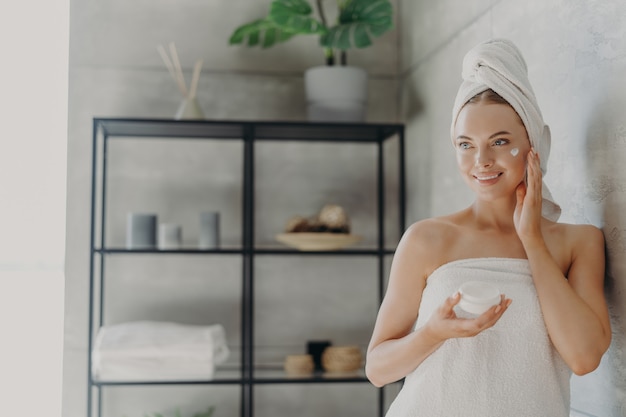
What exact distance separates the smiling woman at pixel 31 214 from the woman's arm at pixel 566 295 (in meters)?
1.86

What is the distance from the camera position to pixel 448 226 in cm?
148

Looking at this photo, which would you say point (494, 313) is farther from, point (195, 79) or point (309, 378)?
point (195, 79)

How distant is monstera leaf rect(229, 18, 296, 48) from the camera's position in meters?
2.59

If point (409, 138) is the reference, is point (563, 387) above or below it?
below

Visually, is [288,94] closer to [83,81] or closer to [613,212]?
[83,81]

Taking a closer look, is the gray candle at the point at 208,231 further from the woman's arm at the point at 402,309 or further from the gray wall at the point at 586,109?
the woman's arm at the point at 402,309

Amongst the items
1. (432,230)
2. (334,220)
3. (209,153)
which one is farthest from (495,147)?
(209,153)

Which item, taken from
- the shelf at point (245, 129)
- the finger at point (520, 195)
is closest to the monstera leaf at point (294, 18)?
the shelf at point (245, 129)

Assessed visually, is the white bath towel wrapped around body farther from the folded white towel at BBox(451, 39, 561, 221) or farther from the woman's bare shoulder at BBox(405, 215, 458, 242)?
the folded white towel at BBox(451, 39, 561, 221)

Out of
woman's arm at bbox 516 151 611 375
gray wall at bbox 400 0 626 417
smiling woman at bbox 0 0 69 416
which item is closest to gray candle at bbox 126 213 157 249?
smiling woman at bbox 0 0 69 416

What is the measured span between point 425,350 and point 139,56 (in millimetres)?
1813

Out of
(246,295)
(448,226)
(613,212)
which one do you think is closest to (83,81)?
(246,295)

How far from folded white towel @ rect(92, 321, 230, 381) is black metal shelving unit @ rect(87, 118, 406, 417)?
25mm

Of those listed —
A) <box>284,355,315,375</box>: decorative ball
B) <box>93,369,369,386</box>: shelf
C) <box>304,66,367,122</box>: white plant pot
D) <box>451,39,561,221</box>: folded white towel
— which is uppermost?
<box>304,66,367,122</box>: white plant pot
